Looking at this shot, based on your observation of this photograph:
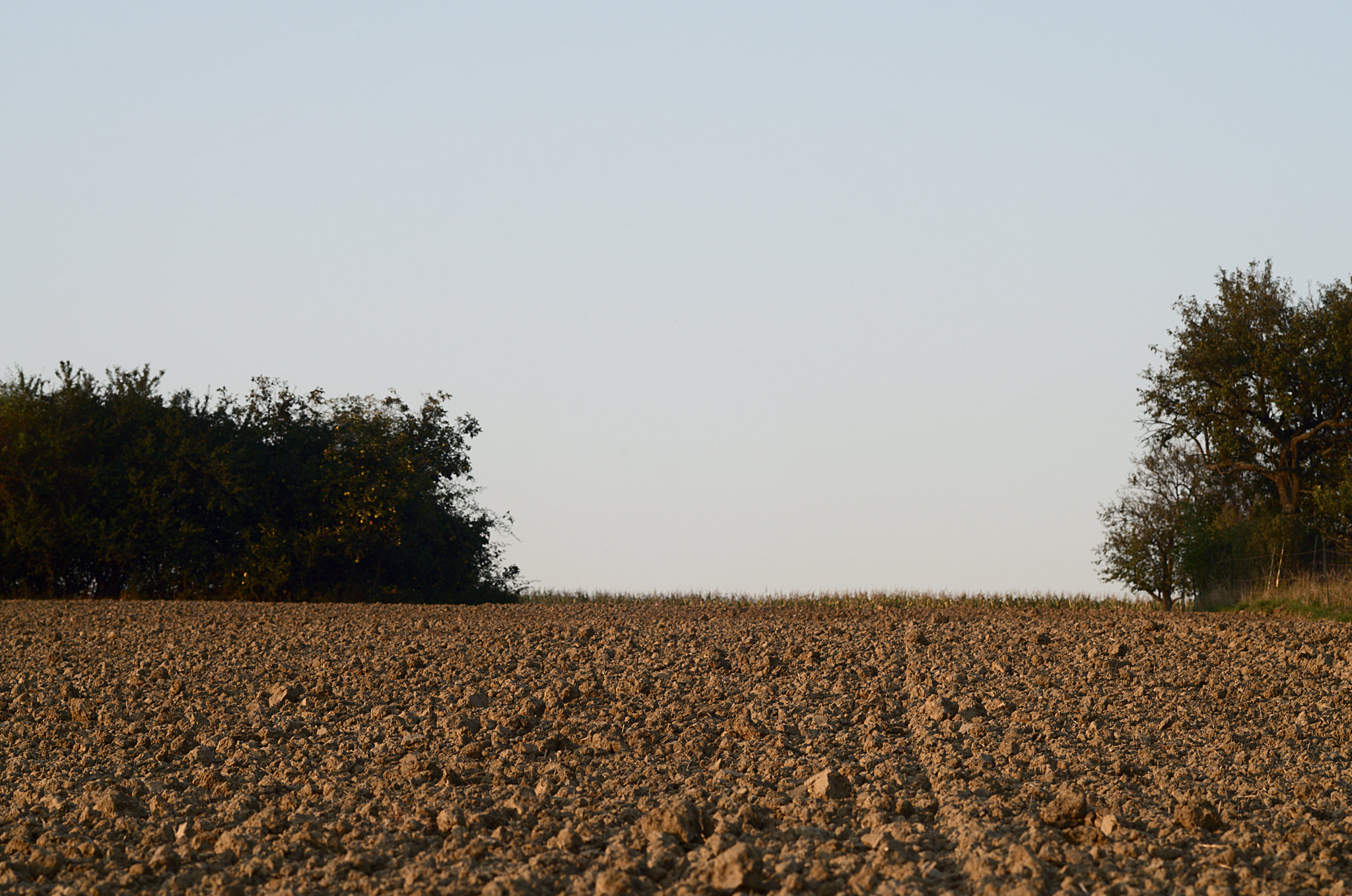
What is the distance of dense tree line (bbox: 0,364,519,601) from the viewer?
73.2 ft

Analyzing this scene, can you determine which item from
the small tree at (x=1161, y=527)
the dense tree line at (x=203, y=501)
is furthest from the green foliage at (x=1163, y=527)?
the dense tree line at (x=203, y=501)

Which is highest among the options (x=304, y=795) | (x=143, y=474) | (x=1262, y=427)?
(x=1262, y=427)

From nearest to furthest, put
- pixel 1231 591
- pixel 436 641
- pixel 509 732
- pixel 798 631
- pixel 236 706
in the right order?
pixel 509 732, pixel 236 706, pixel 436 641, pixel 798 631, pixel 1231 591

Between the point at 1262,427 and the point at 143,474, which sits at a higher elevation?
the point at 1262,427

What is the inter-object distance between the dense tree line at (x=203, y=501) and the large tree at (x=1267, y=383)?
17.3 metres

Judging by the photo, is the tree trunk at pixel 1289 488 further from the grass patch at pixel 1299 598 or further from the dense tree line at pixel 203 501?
the dense tree line at pixel 203 501

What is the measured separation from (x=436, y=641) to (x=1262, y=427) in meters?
22.9

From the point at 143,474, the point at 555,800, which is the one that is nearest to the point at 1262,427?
the point at 143,474

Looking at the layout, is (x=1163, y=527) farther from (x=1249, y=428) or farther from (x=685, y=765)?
(x=685, y=765)

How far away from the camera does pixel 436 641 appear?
1112 centimetres

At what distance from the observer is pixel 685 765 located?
20.1 ft

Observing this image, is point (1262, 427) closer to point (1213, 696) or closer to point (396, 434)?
point (396, 434)

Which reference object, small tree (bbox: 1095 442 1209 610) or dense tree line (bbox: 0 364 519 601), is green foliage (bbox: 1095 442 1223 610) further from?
dense tree line (bbox: 0 364 519 601)

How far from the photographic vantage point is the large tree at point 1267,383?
26.4 meters
